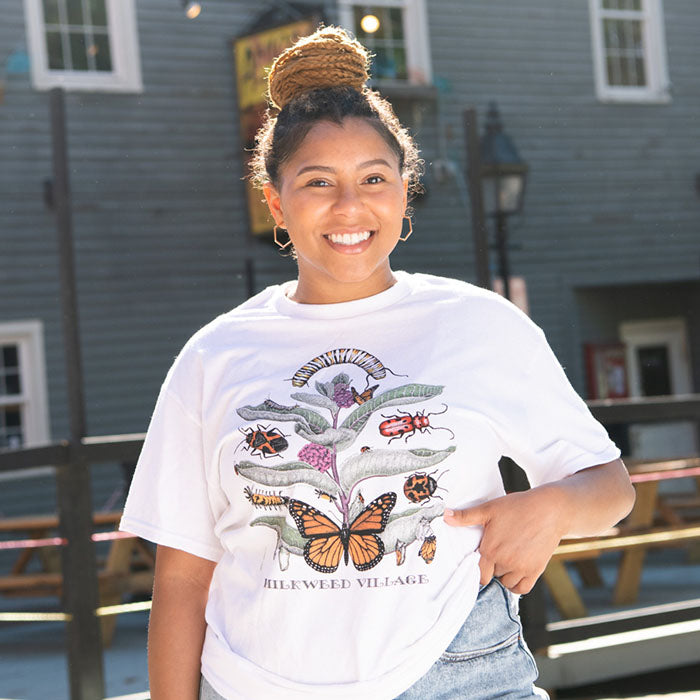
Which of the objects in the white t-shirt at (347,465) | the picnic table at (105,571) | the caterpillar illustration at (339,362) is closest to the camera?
the white t-shirt at (347,465)

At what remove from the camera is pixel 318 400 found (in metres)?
1.66

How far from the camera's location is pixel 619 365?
12648 mm

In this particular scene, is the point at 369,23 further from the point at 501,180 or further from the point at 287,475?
the point at 287,475

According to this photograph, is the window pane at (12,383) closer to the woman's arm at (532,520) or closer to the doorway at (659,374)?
the doorway at (659,374)

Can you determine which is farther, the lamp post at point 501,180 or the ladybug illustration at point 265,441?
the lamp post at point 501,180

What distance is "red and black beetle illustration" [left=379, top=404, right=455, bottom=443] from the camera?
161 centimetres

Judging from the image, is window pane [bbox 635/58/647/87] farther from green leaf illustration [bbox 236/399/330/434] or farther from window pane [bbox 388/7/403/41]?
green leaf illustration [bbox 236/399/330/434]

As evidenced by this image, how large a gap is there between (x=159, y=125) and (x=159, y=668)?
9.30m

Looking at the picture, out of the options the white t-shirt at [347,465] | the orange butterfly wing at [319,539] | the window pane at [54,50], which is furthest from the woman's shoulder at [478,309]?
the window pane at [54,50]

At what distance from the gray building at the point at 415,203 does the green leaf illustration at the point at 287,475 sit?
8.54m

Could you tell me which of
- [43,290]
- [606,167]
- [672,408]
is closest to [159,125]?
[43,290]

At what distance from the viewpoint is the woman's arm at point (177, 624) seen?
5.68 feet

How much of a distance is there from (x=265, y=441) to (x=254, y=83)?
916 cm

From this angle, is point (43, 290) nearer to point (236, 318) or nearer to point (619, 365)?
point (619, 365)
